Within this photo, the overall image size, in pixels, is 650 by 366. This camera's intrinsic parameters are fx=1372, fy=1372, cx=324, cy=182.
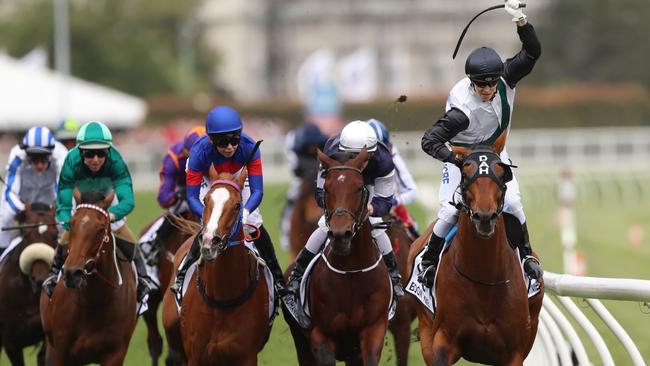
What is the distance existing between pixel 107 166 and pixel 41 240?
136 cm

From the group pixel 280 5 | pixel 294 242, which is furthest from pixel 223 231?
pixel 280 5

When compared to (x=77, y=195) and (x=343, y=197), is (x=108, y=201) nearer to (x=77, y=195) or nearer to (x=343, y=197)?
(x=77, y=195)

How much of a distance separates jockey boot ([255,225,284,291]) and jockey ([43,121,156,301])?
87 centimetres

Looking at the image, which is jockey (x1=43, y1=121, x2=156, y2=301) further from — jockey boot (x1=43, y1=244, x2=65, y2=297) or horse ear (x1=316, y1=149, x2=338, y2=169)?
horse ear (x1=316, y1=149, x2=338, y2=169)

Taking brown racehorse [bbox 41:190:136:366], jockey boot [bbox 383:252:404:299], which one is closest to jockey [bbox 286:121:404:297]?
jockey boot [bbox 383:252:404:299]

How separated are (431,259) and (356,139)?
849mm

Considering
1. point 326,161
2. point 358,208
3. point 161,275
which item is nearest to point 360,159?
point 326,161

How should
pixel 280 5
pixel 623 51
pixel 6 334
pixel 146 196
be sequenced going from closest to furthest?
pixel 6 334, pixel 146 196, pixel 623 51, pixel 280 5

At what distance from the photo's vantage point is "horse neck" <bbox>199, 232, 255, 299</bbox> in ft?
25.3

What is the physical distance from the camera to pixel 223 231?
7.28 m

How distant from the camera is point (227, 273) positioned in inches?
306

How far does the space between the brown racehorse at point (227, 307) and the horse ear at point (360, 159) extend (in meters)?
0.64

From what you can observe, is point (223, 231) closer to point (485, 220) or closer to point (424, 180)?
point (485, 220)

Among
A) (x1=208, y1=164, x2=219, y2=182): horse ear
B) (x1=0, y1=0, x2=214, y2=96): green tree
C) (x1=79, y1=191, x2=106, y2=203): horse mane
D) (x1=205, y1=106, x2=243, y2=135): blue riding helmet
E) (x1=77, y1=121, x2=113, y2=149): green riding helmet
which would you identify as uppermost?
(x1=0, y1=0, x2=214, y2=96): green tree
